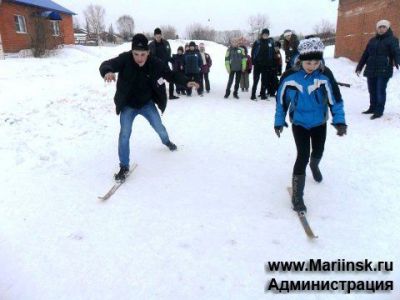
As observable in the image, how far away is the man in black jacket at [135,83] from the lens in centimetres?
434

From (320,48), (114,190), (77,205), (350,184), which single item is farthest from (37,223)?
(350,184)

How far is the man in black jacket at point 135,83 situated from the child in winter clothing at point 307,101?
1622 millimetres

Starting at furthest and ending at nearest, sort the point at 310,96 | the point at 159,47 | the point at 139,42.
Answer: the point at 159,47 → the point at 139,42 → the point at 310,96

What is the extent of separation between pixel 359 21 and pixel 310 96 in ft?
54.1

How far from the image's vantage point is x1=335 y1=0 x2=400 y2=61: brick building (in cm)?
1377

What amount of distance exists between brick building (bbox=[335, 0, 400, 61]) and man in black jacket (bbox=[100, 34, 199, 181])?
40.7ft

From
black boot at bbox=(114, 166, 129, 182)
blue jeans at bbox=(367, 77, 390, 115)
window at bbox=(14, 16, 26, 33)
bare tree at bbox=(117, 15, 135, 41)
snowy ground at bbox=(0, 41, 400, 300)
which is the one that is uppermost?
bare tree at bbox=(117, 15, 135, 41)

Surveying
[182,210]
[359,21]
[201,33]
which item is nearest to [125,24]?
[201,33]

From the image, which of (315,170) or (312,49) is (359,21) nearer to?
(315,170)

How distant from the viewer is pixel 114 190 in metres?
4.29

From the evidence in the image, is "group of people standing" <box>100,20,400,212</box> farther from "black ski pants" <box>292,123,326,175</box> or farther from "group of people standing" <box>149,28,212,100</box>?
"group of people standing" <box>149,28,212,100</box>

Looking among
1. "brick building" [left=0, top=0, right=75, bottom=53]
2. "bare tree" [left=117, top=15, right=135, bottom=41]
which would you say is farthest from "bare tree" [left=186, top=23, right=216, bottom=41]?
"brick building" [left=0, top=0, right=75, bottom=53]

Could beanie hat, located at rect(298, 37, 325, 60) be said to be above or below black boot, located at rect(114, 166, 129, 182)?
above

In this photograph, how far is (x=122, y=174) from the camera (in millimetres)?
4586
